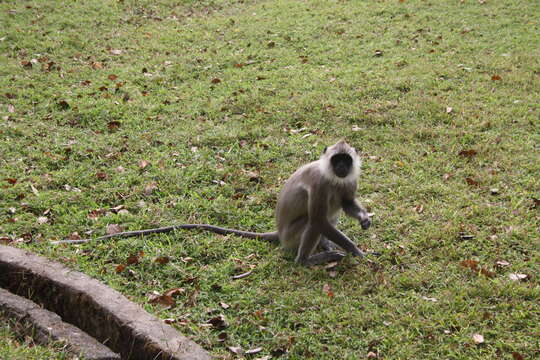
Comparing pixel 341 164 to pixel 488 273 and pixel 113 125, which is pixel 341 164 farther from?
pixel 113 125

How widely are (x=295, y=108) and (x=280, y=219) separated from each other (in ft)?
10.8

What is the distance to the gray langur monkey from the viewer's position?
14.6 feet

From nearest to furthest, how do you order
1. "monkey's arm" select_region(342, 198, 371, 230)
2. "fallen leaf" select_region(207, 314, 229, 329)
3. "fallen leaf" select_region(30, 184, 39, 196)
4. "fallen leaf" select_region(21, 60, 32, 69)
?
"fallen leaf" select_region(207, 314, 229, 329), "monkey's arm" select_region(342, 198, 371, 230), "fallen leaf" select_region(30, 184, 39, 196), "fallen leaf" select_region(21, 60, 32, 69)

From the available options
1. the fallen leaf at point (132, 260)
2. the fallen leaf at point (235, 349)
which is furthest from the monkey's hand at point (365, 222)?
the fallen leaf at point (132, 260)

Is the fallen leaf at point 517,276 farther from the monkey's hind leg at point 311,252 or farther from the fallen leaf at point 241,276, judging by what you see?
the fallen leaf at point 241,276

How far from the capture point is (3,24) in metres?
11.2

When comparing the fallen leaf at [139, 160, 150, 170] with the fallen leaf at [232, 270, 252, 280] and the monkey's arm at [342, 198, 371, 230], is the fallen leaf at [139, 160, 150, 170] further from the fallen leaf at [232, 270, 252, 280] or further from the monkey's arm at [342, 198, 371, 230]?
the monkey's arm at [342, 198, 371, 230]

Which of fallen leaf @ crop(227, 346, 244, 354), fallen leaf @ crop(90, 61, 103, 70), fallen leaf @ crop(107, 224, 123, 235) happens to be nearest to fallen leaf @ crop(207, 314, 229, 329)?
fallen leaf @ crop(227, 346, 244, 354)

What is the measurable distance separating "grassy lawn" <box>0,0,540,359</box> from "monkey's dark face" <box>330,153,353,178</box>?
0.95 meters

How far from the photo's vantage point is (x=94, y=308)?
13.1ft

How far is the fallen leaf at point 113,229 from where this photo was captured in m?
5.38

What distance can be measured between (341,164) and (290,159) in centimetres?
236

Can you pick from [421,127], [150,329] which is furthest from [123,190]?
[421,127]

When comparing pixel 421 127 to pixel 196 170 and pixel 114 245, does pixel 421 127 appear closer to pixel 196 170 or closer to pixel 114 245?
pixel 196 170
